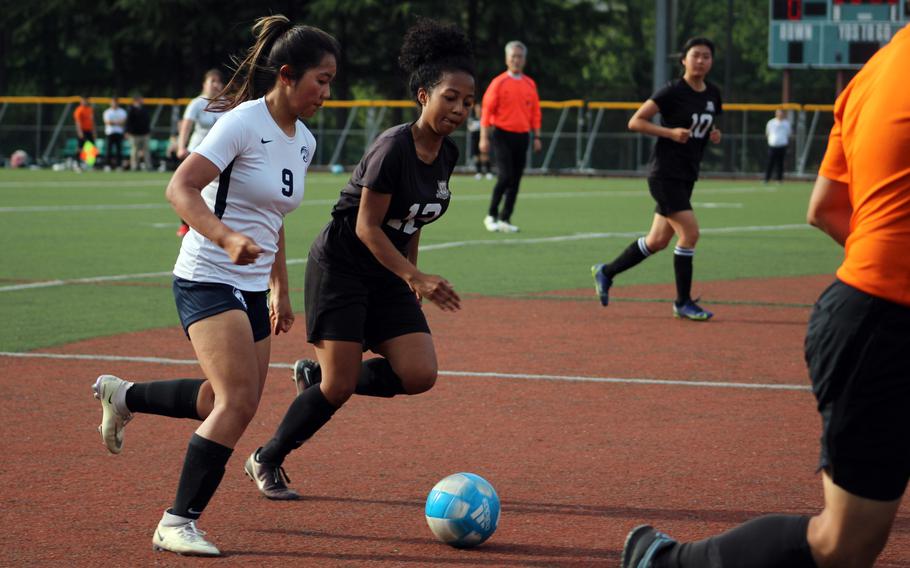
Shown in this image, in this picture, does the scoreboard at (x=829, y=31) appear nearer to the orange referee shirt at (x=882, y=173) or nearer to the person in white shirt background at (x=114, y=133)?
the person in white shirt background at (x=114, y=133)

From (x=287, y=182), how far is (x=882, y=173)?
2.39m

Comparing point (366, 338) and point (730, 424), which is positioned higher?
point (366, 338)

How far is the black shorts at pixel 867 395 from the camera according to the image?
11.5ft

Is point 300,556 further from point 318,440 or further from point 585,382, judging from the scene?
point 585,382

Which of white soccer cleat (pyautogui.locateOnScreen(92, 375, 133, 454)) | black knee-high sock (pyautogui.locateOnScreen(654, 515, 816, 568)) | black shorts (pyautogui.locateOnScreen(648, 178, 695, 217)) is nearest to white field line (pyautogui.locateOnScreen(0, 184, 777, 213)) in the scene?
black shorts (pyautogui.locateOnScreen(648, 178, 695, 217))

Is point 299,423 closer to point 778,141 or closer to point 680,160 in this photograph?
point 680,160

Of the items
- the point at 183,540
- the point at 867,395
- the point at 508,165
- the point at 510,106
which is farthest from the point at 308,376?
the point at 510,106

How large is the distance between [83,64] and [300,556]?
5904 cm

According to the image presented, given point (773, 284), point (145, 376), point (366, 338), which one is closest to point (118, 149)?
point (773, 284)

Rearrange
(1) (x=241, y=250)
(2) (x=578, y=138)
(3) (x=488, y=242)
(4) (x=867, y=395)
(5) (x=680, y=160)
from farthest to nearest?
(2) (x=578, y=138) → (3) (x=488, y=242) → (5) (x=680, y=160) → (1) (x=241, y=250) → (4) (x=867, y=395)

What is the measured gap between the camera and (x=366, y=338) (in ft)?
19.5

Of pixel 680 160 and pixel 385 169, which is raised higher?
pixel 385 169

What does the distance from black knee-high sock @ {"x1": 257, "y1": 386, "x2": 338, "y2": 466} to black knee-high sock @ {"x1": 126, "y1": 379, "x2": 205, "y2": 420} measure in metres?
0.38

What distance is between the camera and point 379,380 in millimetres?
5957
